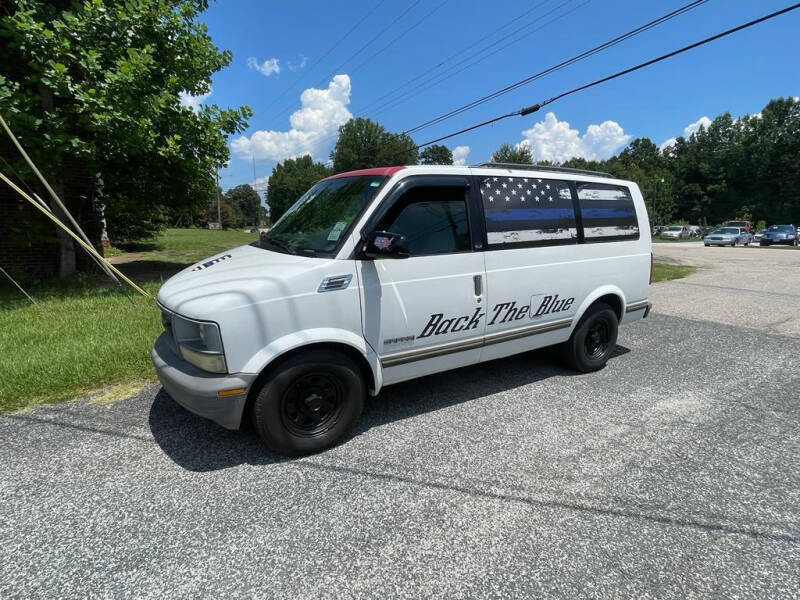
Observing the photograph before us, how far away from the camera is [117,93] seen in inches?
272

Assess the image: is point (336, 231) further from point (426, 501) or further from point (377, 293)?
point (426, 501)

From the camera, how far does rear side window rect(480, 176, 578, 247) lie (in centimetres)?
374

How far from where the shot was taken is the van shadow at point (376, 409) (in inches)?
120

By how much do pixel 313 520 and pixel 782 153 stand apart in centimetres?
8814

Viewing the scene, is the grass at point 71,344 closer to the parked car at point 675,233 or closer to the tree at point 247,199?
the parked car at point 675,233

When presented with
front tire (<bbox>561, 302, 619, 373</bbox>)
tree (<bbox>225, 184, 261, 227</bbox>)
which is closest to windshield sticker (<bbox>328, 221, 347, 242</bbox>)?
front tire (<bbox>561, 302, 619, 373</bbox>)

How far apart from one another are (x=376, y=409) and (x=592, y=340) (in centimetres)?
262

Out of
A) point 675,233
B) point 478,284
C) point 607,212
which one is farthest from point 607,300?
point 675,233

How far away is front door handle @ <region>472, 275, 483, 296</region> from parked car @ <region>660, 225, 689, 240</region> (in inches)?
2346

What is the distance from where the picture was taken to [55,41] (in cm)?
644

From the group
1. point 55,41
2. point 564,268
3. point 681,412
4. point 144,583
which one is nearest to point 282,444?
point 144,583

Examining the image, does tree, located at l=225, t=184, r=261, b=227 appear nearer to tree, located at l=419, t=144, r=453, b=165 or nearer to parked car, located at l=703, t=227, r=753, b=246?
tree, located at l=419, t=144, r=453, b=165

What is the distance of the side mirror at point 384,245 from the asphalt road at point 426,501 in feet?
4.69

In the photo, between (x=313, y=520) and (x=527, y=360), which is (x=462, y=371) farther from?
(x=313, y=520)
